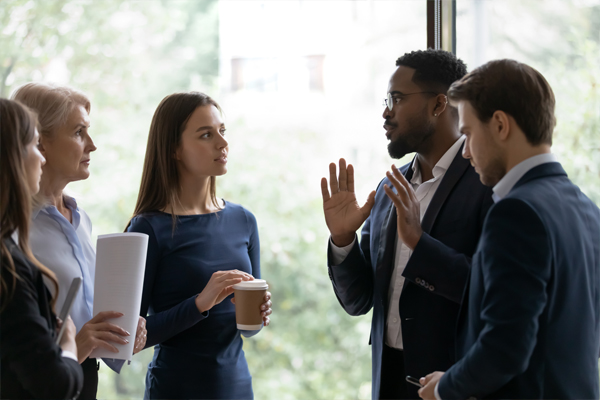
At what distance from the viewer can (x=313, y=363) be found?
3830 millimetres

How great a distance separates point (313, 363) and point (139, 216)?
2.50 metres

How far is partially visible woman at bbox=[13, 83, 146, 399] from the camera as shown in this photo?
4.51 ft

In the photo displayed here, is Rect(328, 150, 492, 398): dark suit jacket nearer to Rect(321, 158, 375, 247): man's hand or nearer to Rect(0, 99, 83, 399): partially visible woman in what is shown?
Rect(321, 158, 375, 247): man's hand

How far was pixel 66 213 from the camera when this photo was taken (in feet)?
5.25

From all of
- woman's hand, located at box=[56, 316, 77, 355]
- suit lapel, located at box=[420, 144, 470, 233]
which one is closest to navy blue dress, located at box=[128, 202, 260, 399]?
woman's hand, located at box=[56, 316, 77, 355]

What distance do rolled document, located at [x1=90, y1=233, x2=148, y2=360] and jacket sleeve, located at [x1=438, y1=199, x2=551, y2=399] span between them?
0.85 meters

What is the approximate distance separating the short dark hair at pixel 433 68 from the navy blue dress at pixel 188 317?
898 millimetres

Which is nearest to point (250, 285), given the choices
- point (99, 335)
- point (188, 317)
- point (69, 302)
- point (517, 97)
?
point (188, 317)

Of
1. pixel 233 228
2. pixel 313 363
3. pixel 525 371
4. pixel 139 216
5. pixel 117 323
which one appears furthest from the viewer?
pixel 313 363

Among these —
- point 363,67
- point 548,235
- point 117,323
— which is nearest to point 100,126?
point 363,67

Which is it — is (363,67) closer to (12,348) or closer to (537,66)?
(537,66)

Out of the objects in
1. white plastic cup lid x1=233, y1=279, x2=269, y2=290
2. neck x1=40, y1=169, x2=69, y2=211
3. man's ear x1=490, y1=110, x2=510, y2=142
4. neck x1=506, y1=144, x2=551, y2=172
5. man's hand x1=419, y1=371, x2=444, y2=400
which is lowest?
man's hand x1=419, y1=371, x2=444, y2=400

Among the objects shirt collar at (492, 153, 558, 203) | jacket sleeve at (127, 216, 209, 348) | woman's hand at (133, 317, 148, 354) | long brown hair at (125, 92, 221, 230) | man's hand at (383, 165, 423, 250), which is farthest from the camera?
long brown hair at (125, 92, 221, 230)

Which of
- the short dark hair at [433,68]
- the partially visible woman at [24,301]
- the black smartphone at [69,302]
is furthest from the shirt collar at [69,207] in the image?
the short dark hair at [433,68]
